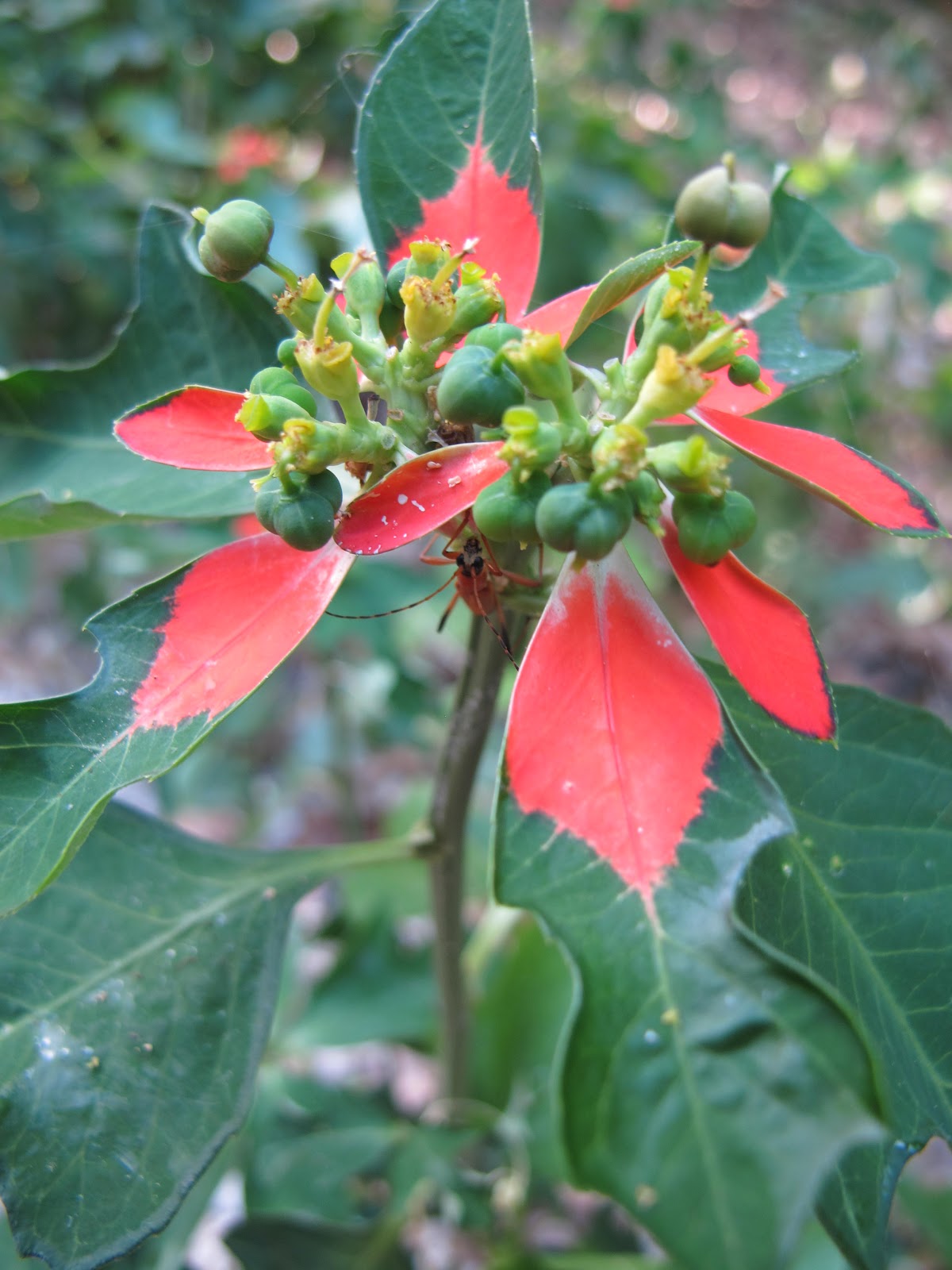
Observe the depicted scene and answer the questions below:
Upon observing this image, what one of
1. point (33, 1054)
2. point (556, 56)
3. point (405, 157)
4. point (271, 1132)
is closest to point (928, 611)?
point (556, 56)

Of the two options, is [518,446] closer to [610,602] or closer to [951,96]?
[610,602]

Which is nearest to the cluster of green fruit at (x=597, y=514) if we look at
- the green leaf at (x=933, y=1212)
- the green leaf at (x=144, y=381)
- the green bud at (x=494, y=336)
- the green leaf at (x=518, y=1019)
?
the green bud at (x=494, y=336)

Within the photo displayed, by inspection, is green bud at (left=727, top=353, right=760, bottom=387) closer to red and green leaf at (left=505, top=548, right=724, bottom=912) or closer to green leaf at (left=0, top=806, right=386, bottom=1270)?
red and green leaf at (left=505, top=548, right=724, bottom=912)

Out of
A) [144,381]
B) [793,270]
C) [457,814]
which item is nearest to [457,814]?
[457,814]

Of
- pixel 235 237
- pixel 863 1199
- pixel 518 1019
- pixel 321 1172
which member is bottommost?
pixel 321 1172

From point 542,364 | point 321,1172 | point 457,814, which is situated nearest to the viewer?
point 542,364

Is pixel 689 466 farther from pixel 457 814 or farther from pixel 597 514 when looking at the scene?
pixel 457 814
